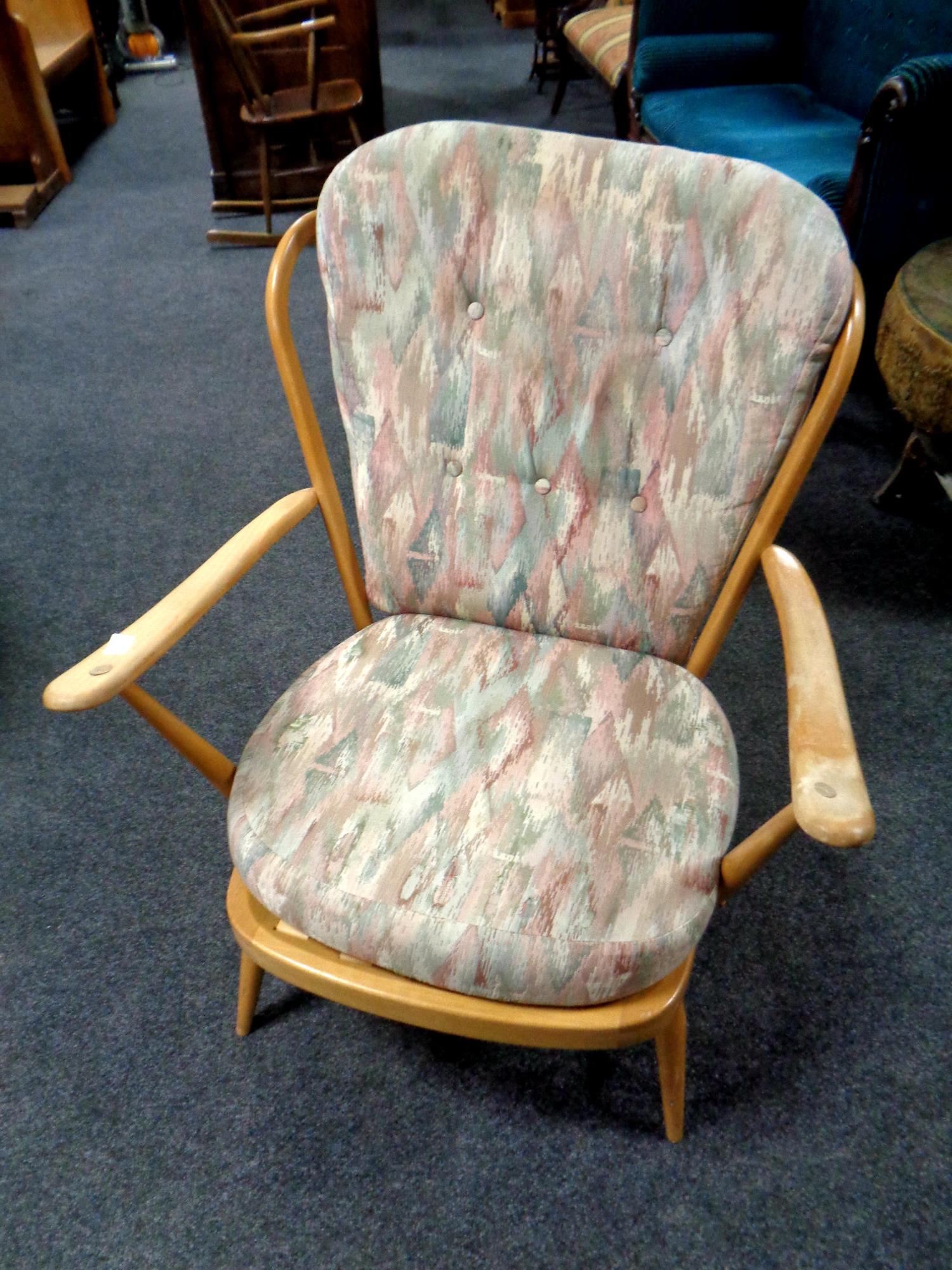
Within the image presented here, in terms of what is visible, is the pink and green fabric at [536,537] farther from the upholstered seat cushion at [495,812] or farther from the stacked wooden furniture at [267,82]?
the stacked wooden furniture at [267,82]

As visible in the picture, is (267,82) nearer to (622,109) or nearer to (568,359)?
(622,109)

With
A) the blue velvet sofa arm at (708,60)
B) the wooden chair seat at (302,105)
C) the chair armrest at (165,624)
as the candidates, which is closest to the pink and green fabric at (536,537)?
the chair armrest at (165,624)

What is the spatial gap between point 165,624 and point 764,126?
2171 mm

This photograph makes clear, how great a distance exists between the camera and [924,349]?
57.3 inches

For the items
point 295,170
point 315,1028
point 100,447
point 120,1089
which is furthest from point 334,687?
point 295,170

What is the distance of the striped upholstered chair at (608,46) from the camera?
286 cm

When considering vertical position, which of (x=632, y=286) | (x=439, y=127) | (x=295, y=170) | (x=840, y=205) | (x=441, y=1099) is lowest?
(x=441, y=1099)

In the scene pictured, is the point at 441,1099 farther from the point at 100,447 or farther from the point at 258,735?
the point at 100,447

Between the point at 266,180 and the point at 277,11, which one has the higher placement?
the point at 277,11

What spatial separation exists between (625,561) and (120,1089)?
0.85 metres

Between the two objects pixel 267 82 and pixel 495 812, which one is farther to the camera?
pixel 267 82

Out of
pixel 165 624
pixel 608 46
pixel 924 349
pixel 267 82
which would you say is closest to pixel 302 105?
pixel 267 82

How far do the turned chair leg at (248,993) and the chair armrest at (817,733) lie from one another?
0.65m

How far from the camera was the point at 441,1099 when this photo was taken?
3.43ft
